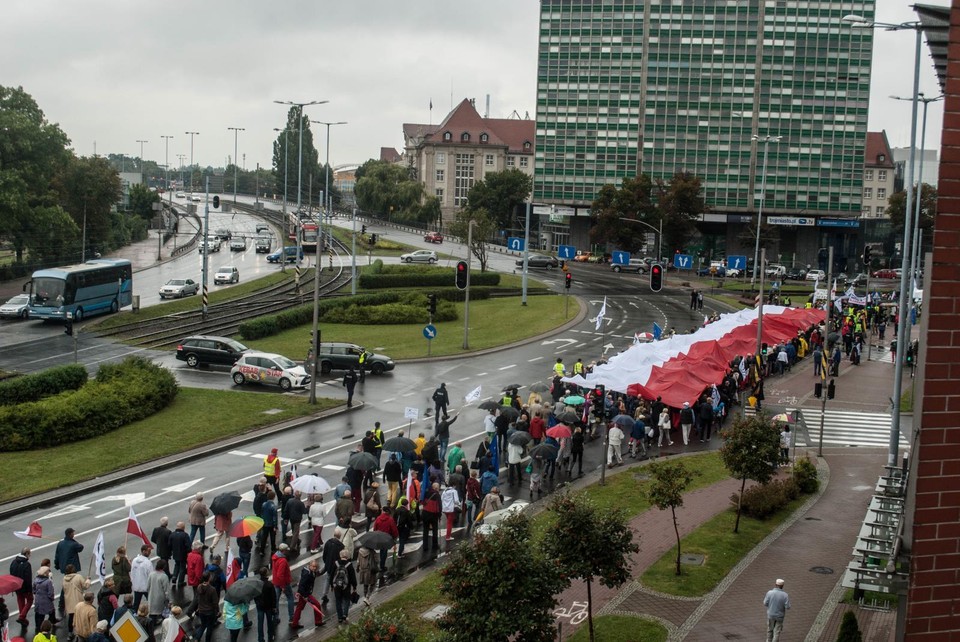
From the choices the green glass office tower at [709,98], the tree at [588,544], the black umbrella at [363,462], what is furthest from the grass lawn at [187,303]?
the green glass office tower at [709,98]

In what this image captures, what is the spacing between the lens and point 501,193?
5217 inches

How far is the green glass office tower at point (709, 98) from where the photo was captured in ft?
391

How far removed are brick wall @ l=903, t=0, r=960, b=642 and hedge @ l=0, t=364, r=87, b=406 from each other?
103ft

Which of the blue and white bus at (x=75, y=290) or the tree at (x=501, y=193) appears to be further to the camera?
the tree at (x=501, y=193)

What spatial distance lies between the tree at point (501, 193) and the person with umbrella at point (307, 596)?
115621 mm

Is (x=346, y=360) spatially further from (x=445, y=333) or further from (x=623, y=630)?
(x=623, y=630)

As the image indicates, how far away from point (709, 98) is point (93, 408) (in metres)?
105

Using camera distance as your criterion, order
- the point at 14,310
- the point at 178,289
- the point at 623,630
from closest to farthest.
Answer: the point at 623,630, the point at 14,310, the point at 178,289

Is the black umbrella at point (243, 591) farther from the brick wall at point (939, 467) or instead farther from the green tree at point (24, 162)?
the green tree at point (24, 162)

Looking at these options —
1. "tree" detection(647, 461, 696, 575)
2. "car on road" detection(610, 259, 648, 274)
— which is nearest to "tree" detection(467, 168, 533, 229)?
"car on road" detection(610, 259, 648, 274)

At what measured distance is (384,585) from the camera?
19.5 m

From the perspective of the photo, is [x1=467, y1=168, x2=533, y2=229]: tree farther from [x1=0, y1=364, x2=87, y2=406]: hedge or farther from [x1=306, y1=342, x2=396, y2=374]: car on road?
[x1=0, y1=364, x2=87, y2=406]: hedge

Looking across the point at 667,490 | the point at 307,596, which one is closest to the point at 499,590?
the point at 307,596

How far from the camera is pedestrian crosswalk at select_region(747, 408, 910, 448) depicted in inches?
1278
